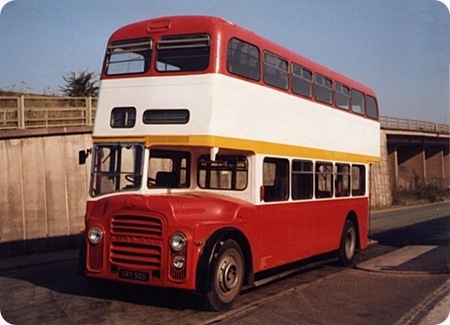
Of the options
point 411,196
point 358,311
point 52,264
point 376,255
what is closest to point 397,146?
point 411,196

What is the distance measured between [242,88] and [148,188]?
2000 millimetres

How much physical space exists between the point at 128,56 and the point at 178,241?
3.07 m

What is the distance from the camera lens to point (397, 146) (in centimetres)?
5469

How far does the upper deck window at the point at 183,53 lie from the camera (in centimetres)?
916

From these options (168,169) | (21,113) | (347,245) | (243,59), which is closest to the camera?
(243,59)

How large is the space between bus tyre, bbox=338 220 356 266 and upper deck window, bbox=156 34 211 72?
6227mm

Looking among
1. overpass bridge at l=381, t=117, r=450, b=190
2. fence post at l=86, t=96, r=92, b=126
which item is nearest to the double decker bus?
fence post at l=86, t=96, r=92, b=126

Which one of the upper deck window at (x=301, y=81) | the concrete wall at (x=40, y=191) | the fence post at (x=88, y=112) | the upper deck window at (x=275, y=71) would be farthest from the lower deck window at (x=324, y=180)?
the fence post at (x=88, y=112)

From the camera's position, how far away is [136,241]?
852 cm

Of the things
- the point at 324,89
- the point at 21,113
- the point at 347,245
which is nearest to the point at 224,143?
the point at 324,89

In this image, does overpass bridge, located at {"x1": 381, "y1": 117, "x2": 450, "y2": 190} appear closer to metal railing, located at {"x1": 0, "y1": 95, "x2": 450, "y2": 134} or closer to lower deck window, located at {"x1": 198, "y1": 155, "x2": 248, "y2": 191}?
metal railing, located at {"x1": 0, "y1": 95, "x2": 450, "y2": 134}

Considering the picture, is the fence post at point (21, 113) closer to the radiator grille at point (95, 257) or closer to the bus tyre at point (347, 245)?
the bus tyre at point (347, 245)

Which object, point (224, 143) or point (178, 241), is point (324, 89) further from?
point (178, 241)

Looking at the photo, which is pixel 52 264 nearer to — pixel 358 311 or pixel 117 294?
pixel 117 294
